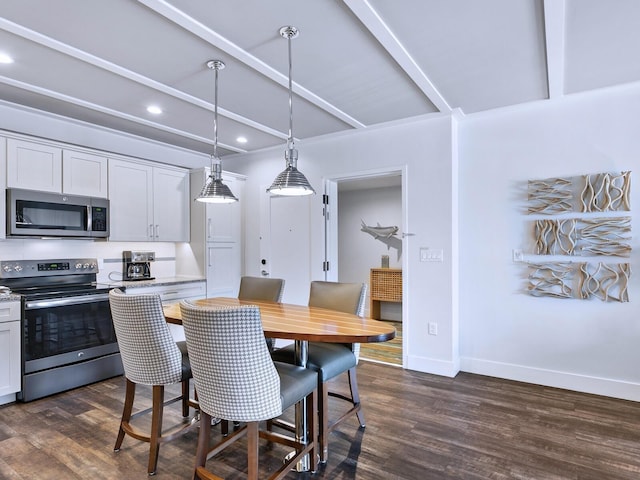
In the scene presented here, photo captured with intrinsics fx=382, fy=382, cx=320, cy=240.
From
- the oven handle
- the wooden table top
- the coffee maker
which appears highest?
the coffee maker

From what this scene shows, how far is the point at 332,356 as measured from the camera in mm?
2438

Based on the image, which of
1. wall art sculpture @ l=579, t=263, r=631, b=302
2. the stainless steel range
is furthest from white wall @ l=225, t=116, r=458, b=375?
the stainless steel range

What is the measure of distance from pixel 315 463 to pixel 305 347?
62 cm

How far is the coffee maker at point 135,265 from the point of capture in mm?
4262

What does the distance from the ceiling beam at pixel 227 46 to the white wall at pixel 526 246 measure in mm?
1645

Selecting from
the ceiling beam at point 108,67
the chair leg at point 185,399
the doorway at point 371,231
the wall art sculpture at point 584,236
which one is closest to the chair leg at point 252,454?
the chair leg at point 185,399

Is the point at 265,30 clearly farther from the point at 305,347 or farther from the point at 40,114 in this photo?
the point at 40,114

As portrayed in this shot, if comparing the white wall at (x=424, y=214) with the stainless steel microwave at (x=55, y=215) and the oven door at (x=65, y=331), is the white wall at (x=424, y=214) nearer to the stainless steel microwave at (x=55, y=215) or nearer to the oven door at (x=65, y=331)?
the stainless steel microwave at (x=55, y=215)

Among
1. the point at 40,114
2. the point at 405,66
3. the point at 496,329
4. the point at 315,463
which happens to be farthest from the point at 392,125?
the point at 40,114

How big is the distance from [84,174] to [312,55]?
102 inches

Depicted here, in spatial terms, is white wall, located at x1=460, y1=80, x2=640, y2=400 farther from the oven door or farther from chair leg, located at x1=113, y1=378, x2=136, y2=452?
the oven door

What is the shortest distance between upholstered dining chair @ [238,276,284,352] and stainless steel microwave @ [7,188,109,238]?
1.68 m

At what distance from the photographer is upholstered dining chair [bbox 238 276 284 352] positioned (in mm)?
3184

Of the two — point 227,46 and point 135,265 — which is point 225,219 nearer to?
point 135,265
